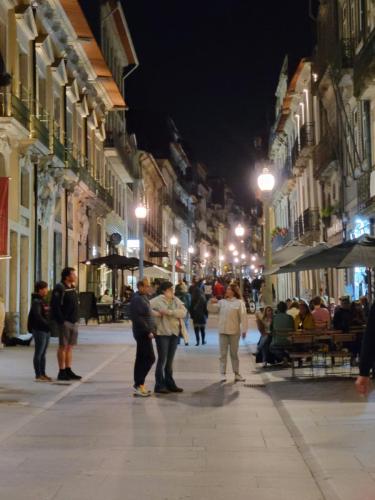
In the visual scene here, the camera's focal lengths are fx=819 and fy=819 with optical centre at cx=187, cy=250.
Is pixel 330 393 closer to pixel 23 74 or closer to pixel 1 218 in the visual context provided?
pixel 1 218

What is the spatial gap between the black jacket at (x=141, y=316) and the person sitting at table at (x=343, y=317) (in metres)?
4.10

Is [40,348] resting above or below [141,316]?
below

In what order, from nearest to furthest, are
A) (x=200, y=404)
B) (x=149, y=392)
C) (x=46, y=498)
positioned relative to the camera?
(x=46, y=498)
(x=200, y=404)
(x=149, y=392)

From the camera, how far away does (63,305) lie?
1362 cm

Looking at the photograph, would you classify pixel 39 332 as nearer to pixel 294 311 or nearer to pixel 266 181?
pixel 294 311

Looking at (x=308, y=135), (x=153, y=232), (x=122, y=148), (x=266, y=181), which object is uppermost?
(x=122, y=148)

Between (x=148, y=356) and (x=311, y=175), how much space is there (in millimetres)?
27118

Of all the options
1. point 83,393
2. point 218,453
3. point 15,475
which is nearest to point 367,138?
point 83,393

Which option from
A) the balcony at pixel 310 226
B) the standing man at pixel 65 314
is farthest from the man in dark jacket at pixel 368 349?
the balcony at pixel 310 226

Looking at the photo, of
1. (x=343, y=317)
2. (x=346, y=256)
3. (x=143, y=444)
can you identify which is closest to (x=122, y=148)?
(x=343, y=317)

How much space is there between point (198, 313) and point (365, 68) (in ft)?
26.8

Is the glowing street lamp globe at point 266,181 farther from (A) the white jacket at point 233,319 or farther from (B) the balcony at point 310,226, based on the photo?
(B) the balcony at point 310,226

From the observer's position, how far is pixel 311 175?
125 feet

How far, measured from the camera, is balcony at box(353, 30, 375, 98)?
65.0 feet
